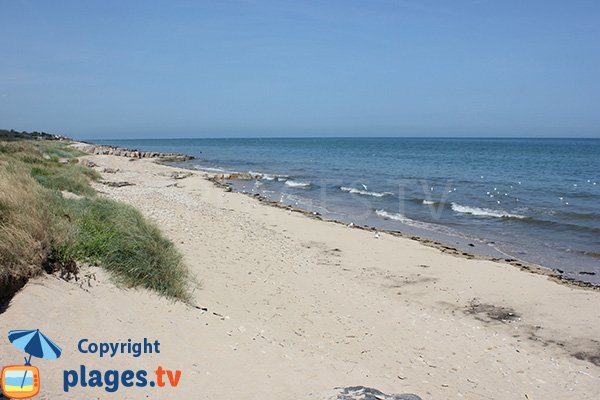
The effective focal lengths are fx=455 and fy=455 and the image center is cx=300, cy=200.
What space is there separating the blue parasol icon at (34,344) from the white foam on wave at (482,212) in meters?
18.4

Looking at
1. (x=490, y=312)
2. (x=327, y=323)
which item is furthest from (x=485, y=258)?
(x=327, y=323)

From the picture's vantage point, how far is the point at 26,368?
3.56 meters

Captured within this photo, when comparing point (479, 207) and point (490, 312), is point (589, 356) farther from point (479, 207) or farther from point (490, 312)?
point (479, 207)

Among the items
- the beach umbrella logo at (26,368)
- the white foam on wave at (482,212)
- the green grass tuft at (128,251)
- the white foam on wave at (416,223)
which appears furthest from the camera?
the white foam on wave at (482,212)

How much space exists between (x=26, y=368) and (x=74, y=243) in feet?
8.75

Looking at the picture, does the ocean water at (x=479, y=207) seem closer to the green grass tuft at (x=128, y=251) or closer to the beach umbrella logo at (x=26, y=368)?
the green grass tuft at (x=128, y=251)

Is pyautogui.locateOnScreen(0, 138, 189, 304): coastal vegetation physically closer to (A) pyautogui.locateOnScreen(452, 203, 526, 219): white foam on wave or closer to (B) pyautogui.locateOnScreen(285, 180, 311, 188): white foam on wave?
(A) pyautogui.locateOnScreen(452, 203, 526, 219): white foam on wave

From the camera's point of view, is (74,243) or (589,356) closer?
(74,243)

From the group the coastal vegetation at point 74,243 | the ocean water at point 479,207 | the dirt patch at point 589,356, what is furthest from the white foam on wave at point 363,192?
the coastal vegetation at point 74,243

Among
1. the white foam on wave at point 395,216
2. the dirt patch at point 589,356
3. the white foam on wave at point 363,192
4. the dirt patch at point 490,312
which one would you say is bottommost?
the dirt patch at point 589,356

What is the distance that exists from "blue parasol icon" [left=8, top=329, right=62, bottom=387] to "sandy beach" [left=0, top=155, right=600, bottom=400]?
78 millimetres

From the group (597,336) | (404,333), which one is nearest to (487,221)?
(597,336)

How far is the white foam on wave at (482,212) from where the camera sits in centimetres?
1914

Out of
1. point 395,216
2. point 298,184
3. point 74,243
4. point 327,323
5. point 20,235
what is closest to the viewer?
point 20,235
